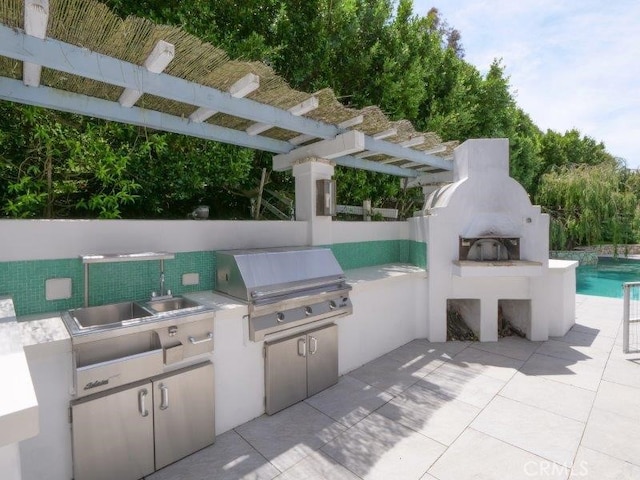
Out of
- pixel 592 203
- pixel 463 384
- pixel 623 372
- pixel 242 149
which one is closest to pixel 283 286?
pixel 463 384

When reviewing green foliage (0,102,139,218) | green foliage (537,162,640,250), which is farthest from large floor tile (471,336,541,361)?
green foliage (537,162,640,250)

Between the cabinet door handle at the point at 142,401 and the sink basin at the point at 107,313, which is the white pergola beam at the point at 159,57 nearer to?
the sink basin at the point at 107,313

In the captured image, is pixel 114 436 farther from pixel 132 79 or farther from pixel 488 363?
pixel 488 363

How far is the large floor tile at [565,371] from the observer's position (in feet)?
14.3

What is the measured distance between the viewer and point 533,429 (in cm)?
335

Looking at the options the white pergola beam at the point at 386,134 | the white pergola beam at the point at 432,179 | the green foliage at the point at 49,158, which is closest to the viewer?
the green foliage at the point at 49,158

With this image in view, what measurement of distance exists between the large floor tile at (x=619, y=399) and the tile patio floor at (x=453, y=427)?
1 cm

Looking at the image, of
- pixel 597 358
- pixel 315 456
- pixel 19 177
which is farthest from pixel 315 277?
pixel 597 358

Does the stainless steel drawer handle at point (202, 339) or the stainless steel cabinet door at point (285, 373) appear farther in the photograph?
the stainless steel cabinet door at point (285, 373)

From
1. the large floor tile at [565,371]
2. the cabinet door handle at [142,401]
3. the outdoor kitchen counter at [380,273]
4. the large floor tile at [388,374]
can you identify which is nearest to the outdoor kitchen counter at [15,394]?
the cabinet door handle at [142,401]

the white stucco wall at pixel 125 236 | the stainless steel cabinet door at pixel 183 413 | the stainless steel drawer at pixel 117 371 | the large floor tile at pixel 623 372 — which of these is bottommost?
the large floor tile at pixel 623 372

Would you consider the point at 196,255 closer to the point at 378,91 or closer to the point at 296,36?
the point at 296,36

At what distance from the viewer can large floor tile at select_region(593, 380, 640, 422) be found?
3.63 meters

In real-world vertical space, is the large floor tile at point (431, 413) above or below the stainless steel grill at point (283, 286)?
below
